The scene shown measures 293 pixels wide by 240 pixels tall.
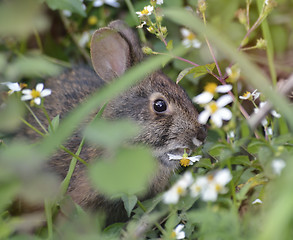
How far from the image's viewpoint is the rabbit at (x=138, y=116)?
3607 millimetres

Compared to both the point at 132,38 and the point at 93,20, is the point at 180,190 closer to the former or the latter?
the point at 132,38

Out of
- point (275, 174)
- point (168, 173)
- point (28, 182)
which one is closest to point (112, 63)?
point (168, 173)

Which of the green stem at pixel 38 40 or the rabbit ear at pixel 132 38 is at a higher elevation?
the rabbit ear at pixel 132 38

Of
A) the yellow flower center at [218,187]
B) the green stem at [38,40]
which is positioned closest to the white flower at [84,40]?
the green stem at [38,40]

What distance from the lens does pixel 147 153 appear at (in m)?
1.58

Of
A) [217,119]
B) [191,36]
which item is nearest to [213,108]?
[217,119]

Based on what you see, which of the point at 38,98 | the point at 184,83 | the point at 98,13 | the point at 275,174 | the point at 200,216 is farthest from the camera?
the point at 98,13

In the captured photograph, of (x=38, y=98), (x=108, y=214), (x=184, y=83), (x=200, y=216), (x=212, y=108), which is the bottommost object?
(x=108, y=214)

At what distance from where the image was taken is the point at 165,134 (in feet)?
11.8

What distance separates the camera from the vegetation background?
1583 millimetres

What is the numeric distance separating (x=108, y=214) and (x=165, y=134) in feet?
2.66

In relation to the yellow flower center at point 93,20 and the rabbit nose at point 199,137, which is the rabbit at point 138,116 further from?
the yellow flower center at point 93,20

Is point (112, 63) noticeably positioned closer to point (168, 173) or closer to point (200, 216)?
point (168, 173)

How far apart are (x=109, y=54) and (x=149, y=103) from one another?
0.59 m
